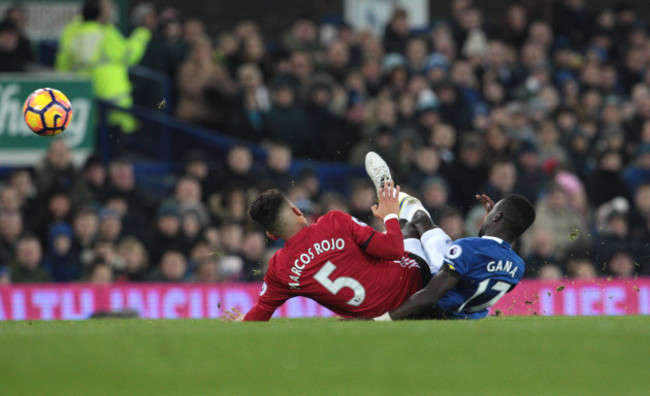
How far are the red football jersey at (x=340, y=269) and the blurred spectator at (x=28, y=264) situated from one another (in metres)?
4.61

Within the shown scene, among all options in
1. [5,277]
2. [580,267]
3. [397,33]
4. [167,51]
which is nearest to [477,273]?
[580,267]

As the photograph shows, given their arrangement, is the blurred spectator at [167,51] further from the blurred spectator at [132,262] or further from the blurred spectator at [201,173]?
the blurred spectator at [132,262]

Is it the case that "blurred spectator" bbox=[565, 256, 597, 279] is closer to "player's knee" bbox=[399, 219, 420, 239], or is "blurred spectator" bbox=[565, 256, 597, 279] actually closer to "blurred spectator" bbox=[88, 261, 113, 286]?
"player's knee" bbox=[399, 219, 420, 239]

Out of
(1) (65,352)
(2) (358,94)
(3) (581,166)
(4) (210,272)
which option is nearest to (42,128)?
(4) (210,272)

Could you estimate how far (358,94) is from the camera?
44.5 feet

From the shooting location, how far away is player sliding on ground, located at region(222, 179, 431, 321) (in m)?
6.78

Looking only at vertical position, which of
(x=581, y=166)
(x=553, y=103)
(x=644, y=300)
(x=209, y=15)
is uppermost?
(x=209, y=15)

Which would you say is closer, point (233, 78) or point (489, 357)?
point (489, 357)

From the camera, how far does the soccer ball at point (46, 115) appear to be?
8.38 m

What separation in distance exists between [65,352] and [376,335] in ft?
4.76

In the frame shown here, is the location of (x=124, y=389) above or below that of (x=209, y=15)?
below

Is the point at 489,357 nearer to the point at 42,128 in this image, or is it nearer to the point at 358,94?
the point at 42,128

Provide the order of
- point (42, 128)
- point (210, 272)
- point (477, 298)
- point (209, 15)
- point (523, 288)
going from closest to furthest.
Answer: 1. point (477, 298)
2. point (42, 128)
3. point (523, 288)
4. point (210, 272)
5. point (209, 15)

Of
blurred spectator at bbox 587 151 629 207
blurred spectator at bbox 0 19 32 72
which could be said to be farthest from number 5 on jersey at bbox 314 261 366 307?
blurred spectator at bbox 0 19 32 72
